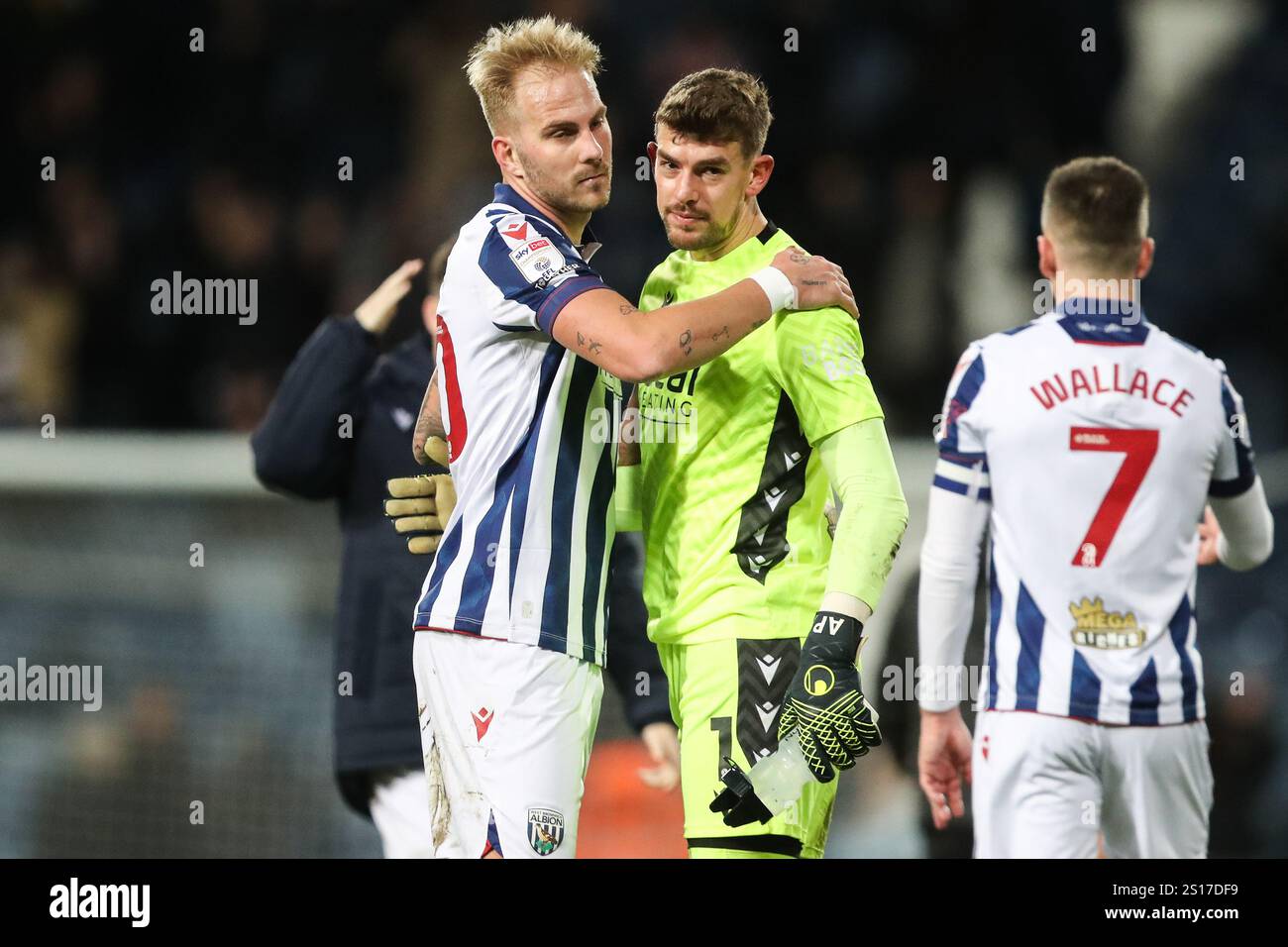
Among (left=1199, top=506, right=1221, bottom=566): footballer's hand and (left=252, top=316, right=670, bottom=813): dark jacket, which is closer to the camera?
(left=1199, top=506, right=1221, bottom=566): footballer's hand

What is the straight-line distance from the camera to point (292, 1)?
29.0 feet

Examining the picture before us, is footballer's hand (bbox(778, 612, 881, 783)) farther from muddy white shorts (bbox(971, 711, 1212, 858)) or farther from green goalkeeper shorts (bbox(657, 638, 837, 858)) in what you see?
muddy white shorts (bbox(971, 711, 1212, 858))

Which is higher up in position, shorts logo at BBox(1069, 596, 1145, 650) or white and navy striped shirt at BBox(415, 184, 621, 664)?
white and navy striped shirt at BBox(415, 184, 621, 664)

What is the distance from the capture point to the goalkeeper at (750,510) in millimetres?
3410

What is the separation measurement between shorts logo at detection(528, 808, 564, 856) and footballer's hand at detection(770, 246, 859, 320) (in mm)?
1214

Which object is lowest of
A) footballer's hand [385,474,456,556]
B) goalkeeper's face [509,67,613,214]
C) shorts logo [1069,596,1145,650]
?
shorts logo [1069,596,1145,650]

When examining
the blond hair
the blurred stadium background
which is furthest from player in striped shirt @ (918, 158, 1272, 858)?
the blurred stadium background

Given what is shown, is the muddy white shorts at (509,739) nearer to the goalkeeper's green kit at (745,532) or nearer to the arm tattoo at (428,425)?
the goalkeeper's green kit at (745,532)

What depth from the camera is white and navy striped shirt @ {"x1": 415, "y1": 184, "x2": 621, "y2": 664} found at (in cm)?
342
